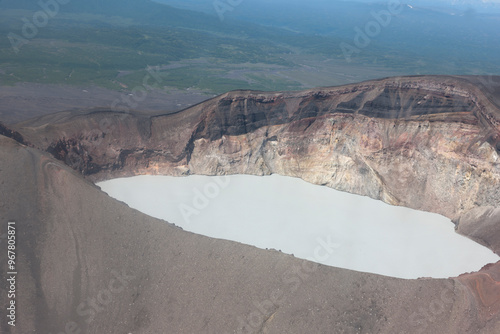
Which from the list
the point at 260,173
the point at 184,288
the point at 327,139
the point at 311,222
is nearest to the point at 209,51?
the point at 260,173

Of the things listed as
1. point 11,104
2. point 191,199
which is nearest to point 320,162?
point 191,199

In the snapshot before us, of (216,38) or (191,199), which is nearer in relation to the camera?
(191,199)

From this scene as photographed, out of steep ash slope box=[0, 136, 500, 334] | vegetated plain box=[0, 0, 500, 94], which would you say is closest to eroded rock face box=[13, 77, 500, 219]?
steep ash slope box=[0, 136, 500, 334]

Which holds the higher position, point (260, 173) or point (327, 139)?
point (327, 139)

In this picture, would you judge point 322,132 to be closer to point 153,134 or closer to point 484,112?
point 484,112

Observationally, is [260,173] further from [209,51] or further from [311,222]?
[209,51]
